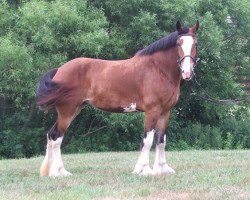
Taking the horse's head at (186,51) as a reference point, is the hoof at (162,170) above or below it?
below

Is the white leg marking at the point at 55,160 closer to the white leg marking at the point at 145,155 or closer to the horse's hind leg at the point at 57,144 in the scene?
the horse's hind leg at the point at 57,144

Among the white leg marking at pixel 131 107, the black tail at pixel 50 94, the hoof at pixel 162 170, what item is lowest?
the hoof at pixel 162 170

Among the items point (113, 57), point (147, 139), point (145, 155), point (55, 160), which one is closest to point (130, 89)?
point (147, 139)

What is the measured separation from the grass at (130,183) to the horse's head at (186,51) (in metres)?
1.52

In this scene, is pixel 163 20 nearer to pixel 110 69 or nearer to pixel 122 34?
pixel 122 34

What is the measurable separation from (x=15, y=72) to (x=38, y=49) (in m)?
1.31

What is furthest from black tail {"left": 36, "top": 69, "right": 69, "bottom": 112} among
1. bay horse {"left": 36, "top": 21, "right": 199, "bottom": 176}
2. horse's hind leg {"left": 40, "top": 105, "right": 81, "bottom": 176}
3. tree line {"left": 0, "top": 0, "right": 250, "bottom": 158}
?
tree line {"left": 0, "top": 0, "right": 250, "bottom": 158}

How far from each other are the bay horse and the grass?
49 cm

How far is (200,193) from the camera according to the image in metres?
6.42

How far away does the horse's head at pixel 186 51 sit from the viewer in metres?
7.82

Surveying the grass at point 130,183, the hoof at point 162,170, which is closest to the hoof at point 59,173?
the grass at point 130,183

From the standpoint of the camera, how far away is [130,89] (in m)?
8.40

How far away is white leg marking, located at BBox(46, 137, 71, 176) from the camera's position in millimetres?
8391

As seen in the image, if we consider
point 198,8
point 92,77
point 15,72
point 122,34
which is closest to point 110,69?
point 92,77
